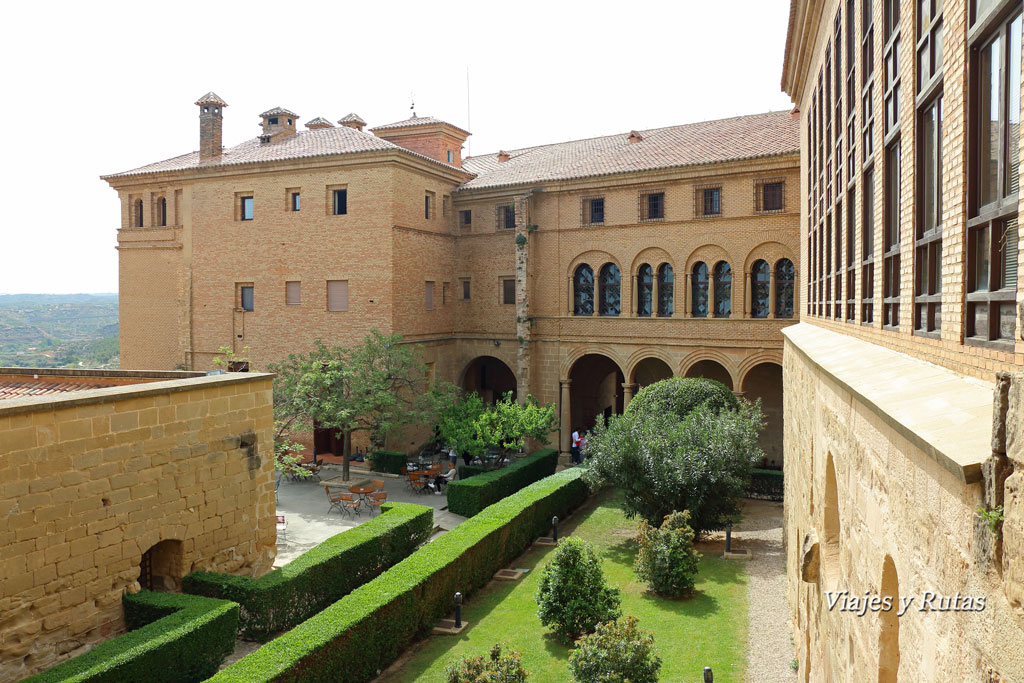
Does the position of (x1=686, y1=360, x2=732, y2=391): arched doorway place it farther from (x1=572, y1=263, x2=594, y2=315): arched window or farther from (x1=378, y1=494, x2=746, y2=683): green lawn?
(x1=378, y1=494, x2=746, y2=683): green lawn

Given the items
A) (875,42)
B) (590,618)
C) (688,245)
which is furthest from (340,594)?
(688,245)

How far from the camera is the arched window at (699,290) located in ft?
88.3

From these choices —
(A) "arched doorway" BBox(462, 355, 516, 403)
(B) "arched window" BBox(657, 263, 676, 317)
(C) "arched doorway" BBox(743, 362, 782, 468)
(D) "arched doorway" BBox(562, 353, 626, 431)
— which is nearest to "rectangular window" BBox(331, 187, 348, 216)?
(A) "arched doorway" BBox(462, 355, 516, 403)

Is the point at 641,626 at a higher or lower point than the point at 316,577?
lower

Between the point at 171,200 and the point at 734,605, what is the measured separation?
93.4 ft

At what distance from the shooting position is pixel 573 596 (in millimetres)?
12867

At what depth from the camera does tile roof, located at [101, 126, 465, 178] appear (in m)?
28.3

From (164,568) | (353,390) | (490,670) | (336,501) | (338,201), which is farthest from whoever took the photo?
(338,201)

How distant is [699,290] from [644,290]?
2210 mm

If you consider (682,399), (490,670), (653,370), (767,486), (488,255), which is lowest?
(767,486)

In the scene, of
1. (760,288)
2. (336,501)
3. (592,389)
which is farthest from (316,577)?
(592,389)

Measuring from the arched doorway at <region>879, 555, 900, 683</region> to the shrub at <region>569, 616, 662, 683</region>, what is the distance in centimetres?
666

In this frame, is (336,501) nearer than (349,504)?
Yes

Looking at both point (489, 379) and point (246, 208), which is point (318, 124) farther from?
point (489, 379)
